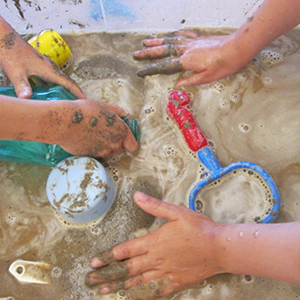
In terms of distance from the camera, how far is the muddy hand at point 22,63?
1.15 m

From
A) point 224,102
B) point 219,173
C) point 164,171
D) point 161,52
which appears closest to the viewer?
point 219,173

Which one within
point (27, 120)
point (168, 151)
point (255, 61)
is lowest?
point (168, 151)

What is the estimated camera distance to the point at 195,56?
1.34 m

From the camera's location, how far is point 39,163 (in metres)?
1.17

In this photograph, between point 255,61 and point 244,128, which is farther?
point 255,61

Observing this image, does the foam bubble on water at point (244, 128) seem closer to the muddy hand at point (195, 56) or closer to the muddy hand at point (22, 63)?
the muddy hand at point (195, 56)

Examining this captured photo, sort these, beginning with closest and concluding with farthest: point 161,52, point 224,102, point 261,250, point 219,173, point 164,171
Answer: point 261,250
point 219,173
point 164,171
point 224,102
point 161,52

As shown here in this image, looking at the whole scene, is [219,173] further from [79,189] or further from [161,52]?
[161,52]

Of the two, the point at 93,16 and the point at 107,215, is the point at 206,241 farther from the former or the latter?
the point at 93,16

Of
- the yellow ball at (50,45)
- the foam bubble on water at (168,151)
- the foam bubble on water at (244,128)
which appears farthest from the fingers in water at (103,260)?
the yellow ball at (50,45)

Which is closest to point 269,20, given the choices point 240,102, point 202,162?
point 240,102

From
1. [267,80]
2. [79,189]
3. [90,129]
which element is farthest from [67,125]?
[267,80]

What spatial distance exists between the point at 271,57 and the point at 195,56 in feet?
1.17

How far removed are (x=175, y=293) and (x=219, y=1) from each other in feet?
4.37
